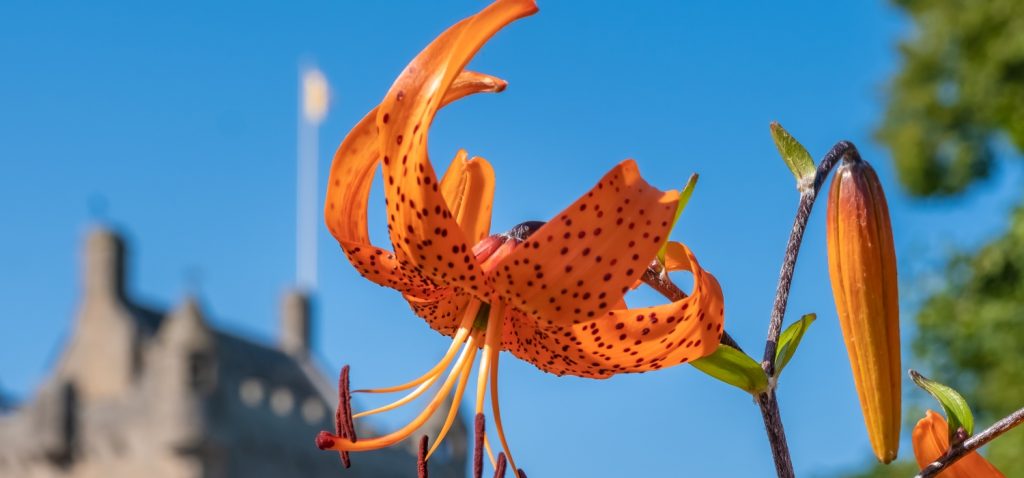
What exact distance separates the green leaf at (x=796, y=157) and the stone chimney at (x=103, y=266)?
60.8ft

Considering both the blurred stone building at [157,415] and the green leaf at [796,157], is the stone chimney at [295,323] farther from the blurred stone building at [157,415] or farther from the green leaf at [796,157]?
the green leaf at [796,157]

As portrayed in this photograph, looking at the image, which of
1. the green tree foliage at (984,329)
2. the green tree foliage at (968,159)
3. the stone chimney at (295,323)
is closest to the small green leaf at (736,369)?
the green tree foliage at (968,159)

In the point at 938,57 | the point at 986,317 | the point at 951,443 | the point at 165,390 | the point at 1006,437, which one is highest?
the point at 165,390

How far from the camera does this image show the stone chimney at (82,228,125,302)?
18.4 metres

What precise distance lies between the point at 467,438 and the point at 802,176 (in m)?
17.6

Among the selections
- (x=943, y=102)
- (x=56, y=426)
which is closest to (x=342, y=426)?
(x=943, y=102)

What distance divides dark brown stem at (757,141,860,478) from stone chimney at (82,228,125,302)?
18551 mm

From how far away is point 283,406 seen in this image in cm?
1684

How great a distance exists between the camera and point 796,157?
1.57 ft

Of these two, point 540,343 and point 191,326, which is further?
point 191,326

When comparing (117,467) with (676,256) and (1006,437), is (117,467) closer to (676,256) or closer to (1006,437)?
(1006,437)

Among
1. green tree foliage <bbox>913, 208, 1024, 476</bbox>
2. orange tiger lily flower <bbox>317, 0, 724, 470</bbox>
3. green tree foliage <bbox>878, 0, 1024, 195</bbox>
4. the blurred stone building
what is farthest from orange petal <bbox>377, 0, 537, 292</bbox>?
the blurred stone building

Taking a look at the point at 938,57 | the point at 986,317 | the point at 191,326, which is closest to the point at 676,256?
the point at 986,317

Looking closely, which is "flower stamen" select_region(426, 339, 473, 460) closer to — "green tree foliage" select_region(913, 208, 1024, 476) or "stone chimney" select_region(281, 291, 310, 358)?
"green tree foliage" select_region(913, 208, 1024, 476)
